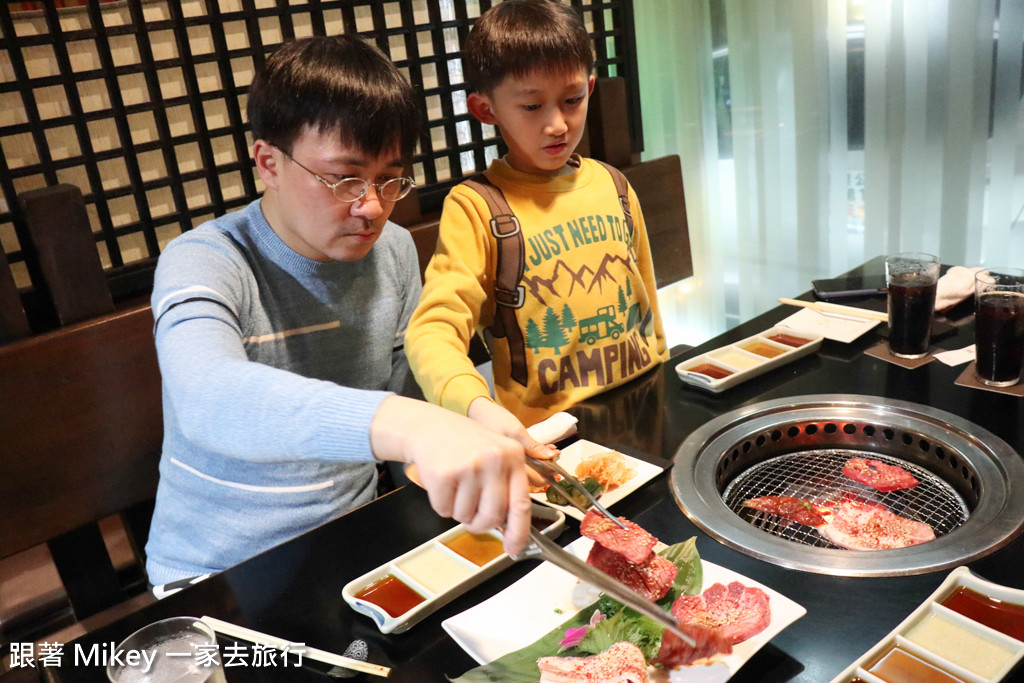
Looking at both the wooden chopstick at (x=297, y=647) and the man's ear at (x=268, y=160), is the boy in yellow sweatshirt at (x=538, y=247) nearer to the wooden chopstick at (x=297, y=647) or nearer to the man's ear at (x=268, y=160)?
the man's ear at (x=268, y=160)

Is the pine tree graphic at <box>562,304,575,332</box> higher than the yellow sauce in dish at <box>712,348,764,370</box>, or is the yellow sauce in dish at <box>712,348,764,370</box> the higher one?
the pine tree graphic at <box>562,304,575,332</box>

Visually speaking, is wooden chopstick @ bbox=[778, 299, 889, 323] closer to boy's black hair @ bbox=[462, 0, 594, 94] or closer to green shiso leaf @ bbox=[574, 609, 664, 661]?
boy's black hair @ bbox=[462, 0, 594, 94]

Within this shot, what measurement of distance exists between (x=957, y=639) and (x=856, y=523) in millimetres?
302

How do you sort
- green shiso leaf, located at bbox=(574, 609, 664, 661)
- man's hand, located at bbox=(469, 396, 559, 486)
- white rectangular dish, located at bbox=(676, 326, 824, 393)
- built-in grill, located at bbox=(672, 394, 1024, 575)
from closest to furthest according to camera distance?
green shiso leaf, located at bbox=(574, 609, 664, 661) < built-in grill, located at bbox=(672, 394, 1024, 575) < man's hand, located at bbox=(469, 396, 559, 486) < white rectangular dish, located at bbox=(676, 326, 824, 393)

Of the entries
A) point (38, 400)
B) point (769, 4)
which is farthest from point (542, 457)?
point (769, 4)

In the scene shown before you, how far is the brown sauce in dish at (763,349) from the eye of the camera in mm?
1695

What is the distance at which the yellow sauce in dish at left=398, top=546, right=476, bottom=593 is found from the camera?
3.48ft

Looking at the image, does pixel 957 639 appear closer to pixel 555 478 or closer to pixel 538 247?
pixel 555 478

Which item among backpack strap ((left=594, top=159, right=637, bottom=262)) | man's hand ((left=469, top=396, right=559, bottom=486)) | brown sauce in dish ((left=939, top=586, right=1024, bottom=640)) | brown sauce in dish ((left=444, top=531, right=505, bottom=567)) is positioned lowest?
brown sauce in dish ((left=939, top=586, right=1024, bottom=640))

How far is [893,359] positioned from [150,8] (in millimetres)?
2050

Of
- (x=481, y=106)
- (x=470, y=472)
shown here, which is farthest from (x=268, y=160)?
(x=470, y=472)

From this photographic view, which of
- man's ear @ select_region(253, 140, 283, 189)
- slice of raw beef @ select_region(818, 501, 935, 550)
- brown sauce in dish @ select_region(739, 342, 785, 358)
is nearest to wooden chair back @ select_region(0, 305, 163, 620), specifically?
man's ear @ select_region(253, 140, 283, 189)

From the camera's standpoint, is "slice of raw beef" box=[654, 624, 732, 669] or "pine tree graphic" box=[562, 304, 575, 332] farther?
"pine tree graphic" box=[562, 304, 575, 332]

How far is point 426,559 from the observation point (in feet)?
3.69
